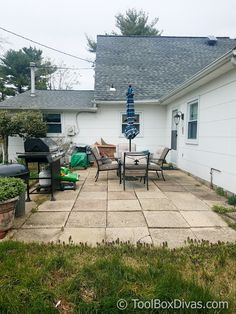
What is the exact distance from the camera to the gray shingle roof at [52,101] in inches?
414

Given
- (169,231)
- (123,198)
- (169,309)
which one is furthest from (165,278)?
(123,198)

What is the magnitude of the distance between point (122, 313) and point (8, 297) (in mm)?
928

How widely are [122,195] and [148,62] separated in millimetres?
9788

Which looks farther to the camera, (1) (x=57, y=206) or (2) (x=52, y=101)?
(2) (x=52, y=101)

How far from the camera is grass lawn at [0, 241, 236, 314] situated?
6.11 feet

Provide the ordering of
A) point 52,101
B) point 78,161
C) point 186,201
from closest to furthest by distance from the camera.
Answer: point 186,201, point 78,161, point 52,101

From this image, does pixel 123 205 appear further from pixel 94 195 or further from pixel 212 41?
pixel 212 41

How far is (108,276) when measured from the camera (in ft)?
7.09

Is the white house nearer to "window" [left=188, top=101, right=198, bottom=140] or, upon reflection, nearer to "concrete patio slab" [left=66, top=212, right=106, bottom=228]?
"window" [left=188, top=101, right=198, bottom=140]

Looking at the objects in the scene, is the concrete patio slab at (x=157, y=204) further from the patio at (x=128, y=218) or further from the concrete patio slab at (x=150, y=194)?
the concrete patio slab at (x=150, y=194)

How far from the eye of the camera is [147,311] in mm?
1778

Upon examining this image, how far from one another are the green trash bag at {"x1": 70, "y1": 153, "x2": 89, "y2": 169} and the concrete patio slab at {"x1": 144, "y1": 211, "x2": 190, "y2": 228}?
220 inches

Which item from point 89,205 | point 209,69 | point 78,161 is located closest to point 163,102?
point 78,161

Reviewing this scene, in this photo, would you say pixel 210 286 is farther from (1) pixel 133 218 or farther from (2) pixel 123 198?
(2) pixel 123 198
